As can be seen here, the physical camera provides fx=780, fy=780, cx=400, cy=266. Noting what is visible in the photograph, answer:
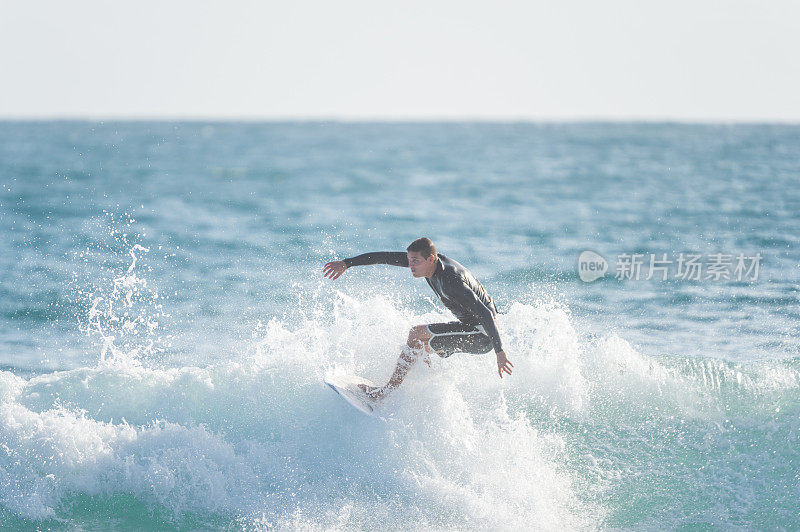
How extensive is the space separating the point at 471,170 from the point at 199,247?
24245 millimetres

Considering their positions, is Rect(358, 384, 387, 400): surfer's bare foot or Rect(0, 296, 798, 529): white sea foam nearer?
Rect(0, 296, 798, 529): white sea foam

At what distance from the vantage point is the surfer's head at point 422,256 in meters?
6.46

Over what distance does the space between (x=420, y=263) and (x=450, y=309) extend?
660 mm

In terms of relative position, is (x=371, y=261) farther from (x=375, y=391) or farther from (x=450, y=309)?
(x=375, y=391)

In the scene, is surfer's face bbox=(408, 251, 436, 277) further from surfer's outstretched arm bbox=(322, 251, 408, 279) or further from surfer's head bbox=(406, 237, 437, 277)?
surfer's outstretched arm bbox=(322, 251, 408, 279)

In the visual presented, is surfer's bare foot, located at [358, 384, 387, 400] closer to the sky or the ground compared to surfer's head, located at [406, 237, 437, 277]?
closer to the ground

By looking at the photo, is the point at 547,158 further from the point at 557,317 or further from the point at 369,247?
the point at 557,317

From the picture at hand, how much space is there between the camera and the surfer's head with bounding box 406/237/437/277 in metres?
6.46

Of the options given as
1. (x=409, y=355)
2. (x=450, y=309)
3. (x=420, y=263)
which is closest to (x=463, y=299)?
(x=450, y=309)

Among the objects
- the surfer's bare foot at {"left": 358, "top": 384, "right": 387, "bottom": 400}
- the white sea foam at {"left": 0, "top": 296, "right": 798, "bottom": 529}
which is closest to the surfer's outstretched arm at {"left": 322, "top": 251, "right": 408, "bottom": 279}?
the white sea foam at {"left": 0, "top": 296, "right": 798, "bottom": 529}

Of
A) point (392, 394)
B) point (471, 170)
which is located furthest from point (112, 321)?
point (471, 170)

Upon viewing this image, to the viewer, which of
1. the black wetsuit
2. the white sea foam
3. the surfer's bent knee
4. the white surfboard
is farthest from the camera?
the white surfboard

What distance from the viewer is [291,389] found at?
7.86 meters

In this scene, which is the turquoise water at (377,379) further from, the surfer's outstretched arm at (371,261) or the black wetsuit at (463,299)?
the surfer's outstretched arm at (371,261)
